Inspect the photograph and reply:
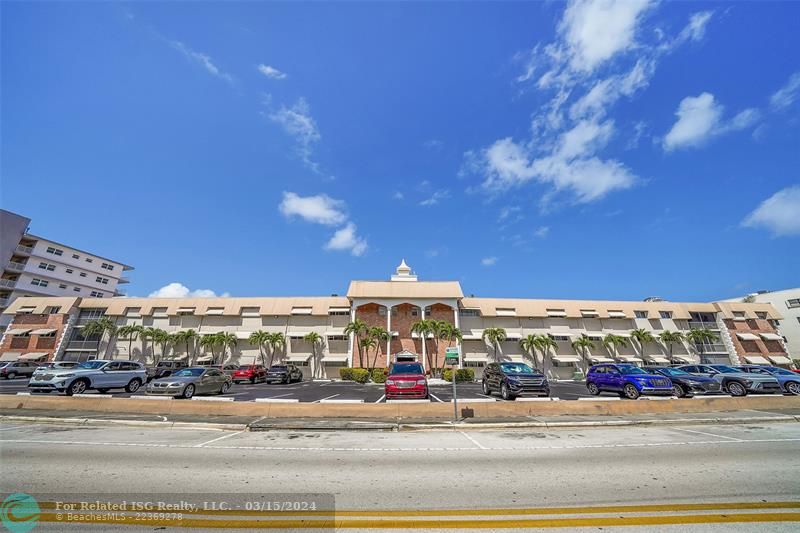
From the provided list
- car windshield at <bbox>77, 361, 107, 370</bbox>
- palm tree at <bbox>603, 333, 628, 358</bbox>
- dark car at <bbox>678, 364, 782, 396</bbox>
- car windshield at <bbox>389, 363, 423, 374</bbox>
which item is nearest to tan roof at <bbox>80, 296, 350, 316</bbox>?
car windshield at <bbox>77, 361, 107, 370</bbox>

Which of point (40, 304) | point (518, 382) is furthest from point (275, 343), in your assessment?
point (40, 304)

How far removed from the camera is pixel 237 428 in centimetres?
1115

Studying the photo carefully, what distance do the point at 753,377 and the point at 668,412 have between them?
929 cm

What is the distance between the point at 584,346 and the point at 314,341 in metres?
33.8

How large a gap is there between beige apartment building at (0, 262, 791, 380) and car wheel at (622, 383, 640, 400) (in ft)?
74.9

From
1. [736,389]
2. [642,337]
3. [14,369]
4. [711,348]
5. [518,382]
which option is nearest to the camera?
[518,382]

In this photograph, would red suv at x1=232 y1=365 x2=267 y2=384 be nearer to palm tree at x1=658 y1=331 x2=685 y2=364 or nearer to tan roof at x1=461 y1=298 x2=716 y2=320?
tan roof at x1=461 y1=298 x2=716 y2=320

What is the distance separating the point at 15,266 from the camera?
167 ft

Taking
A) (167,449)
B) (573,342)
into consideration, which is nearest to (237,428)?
(167,449)

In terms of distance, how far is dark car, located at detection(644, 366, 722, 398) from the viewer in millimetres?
18002

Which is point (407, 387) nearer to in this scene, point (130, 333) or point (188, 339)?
point (188, 339)

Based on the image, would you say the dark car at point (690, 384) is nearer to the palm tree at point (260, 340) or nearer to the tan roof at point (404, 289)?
the tan roof at point (404, 289)

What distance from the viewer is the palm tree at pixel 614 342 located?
4106 cm

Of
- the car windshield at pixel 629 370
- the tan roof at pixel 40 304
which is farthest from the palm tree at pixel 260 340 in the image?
the car windshield at pixel 629 370
